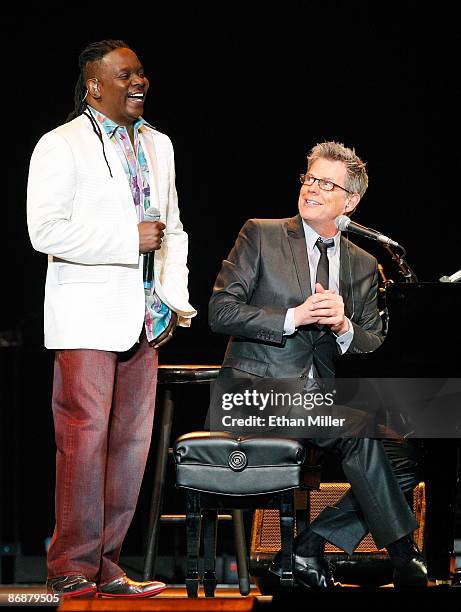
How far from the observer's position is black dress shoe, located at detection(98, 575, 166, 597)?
3514mm

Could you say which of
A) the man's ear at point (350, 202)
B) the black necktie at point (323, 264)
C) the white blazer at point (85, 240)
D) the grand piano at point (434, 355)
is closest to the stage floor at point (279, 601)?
the grand piano at point (434, 355)

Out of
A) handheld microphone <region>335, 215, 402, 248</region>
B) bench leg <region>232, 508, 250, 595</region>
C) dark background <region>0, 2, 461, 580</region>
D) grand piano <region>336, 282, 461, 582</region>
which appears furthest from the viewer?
dark background <region>0, 2, 461, 580</region>

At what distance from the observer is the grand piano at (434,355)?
144 inches

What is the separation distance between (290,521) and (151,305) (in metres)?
0.82

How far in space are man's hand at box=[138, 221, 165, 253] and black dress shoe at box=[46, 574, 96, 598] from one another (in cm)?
102

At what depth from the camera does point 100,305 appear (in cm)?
355

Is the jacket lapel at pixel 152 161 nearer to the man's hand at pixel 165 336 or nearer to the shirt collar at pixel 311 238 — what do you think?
the man's hand at pixel 165 336

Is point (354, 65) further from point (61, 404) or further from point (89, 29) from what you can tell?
point (61, 404)

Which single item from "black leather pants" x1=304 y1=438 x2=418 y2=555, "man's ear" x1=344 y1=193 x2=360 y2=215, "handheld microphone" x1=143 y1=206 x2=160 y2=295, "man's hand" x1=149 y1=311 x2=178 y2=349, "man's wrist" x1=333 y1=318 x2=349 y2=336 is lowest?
"black leather pants" x1=304 y1=438 x2=418 y2=555

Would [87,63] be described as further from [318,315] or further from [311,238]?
[318,315]

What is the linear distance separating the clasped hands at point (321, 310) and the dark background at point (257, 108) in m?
1.43

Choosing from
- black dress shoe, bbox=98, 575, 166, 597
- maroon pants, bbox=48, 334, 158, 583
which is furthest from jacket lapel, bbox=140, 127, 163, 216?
black dress shoe, bbox=98, 575, 166, 597

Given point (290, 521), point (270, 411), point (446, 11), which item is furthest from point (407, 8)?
point (290, 521)

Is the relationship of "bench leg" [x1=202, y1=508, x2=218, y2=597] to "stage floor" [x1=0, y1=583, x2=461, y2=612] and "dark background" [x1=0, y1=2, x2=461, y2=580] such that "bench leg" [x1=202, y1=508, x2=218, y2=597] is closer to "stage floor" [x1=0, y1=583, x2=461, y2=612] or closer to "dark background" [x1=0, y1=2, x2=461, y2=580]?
"stage floor" [x1=0, y1=583, x2=461, y2=612]
